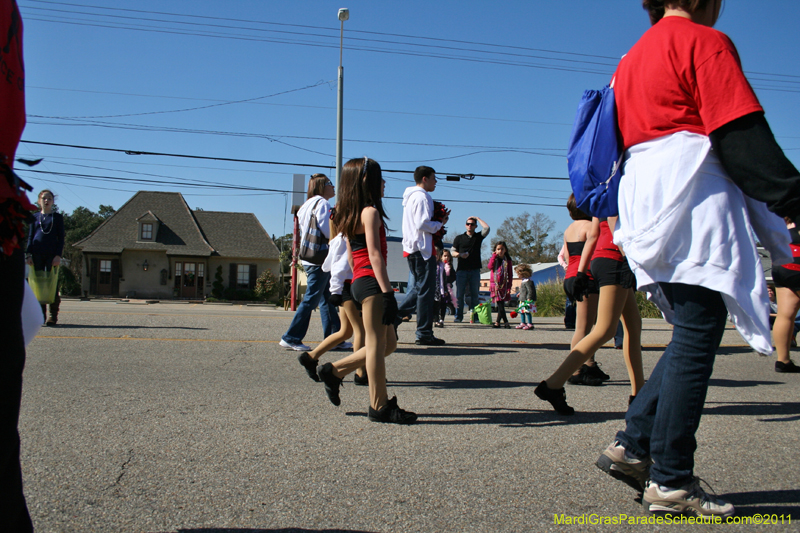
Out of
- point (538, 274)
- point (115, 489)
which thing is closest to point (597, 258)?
point (115, 489)

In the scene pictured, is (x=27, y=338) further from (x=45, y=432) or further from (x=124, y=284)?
(x=124, y=284)

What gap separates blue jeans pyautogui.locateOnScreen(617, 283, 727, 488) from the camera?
208 centimetres

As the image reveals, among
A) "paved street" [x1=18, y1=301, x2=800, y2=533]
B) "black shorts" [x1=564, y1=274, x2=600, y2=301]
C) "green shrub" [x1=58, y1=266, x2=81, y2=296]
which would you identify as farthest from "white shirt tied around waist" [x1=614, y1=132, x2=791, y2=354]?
"green shrub" [x1=58, y1=266, x2=81, y2=296]

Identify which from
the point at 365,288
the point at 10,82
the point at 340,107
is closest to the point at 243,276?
the point at 340,107

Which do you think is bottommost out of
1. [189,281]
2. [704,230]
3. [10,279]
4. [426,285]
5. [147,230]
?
[189,281]

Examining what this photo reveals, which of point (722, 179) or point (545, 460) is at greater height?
point (722, 179)

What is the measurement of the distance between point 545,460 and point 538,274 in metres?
40.3

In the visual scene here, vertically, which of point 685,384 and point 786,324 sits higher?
point 685,384

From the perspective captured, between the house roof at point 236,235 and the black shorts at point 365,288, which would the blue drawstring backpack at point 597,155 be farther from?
the house roof at point 236,235

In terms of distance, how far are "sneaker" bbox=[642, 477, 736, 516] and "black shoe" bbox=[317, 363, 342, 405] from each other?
82.8 inches

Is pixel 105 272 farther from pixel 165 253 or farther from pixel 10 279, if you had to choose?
pixel 10 279

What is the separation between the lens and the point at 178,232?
41781 mm

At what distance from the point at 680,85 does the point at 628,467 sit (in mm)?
1520

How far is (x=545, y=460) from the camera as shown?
2.82 m
